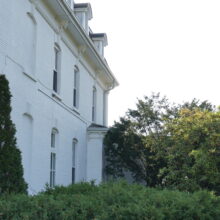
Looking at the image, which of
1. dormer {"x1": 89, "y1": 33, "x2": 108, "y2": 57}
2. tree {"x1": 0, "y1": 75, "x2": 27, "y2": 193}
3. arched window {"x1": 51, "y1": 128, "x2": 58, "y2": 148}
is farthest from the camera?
dormer {"x1": 89, "y1": 33, "x2": 108, "y2": 57}

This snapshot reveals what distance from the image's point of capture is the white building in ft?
44.0

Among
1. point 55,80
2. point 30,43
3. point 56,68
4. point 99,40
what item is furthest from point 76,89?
point 99,40

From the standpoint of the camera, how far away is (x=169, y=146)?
19.5 m

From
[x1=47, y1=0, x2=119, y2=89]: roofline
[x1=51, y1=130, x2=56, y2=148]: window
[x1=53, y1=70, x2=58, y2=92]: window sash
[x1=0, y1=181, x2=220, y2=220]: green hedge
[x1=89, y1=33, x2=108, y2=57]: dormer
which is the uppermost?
[x1=89, y1=33, x2=108, y2=57]: dormer

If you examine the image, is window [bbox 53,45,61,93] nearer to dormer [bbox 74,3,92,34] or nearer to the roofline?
the roofline

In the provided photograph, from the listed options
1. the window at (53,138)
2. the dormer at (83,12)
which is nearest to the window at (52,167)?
the window at (53,138)

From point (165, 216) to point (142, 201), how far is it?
1.34 ft

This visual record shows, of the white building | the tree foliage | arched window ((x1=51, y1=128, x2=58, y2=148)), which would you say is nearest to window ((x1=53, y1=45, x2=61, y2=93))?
the white building

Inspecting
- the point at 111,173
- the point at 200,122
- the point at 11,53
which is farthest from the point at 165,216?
the point at 111,173

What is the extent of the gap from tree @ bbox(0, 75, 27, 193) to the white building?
1315 millimetres

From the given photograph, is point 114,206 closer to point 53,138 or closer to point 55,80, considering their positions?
point 53,138

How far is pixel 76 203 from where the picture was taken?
22.6ft

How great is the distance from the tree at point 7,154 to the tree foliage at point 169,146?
23.2ft

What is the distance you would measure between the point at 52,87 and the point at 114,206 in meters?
10.2
